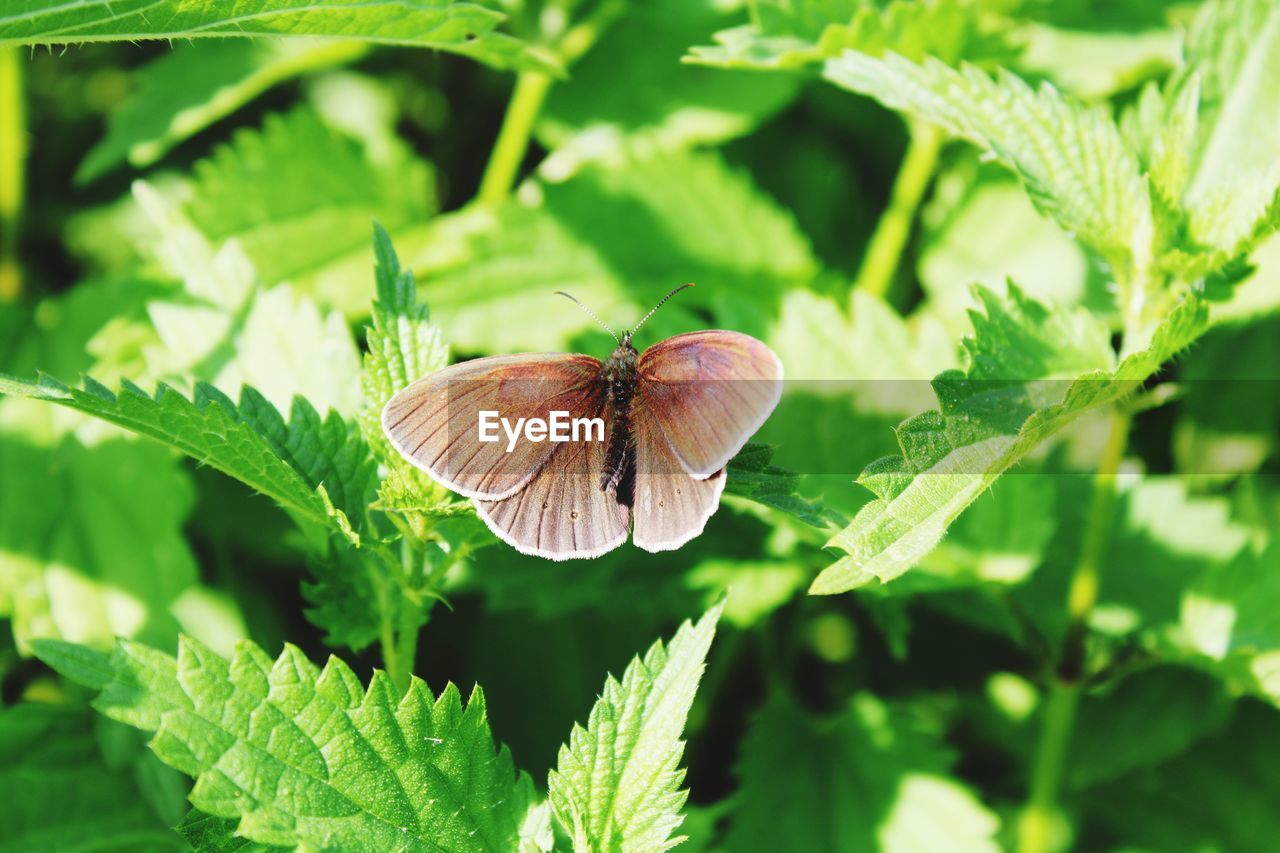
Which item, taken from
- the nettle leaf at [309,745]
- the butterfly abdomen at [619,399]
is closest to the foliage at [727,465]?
the nettle leaf at [309,745]

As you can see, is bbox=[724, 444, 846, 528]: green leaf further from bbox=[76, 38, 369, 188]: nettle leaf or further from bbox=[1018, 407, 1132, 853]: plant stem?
bbox=[76, 38, 369, 188]: nettle leaf

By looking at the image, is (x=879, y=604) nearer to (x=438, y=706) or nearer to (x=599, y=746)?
(x=599, y=746)

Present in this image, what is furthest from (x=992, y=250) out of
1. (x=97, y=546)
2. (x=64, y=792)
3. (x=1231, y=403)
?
(x=64, y=792)

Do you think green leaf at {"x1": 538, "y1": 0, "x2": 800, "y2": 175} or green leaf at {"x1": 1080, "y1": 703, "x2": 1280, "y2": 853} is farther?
green leaf at {"x1": 538, "y1": 0, "x2": 800, "y2": 175}

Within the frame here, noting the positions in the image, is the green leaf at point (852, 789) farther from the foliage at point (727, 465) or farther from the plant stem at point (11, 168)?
the plant stem at point (11, 168)

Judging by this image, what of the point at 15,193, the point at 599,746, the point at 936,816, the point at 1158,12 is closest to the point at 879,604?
the point at 936,816

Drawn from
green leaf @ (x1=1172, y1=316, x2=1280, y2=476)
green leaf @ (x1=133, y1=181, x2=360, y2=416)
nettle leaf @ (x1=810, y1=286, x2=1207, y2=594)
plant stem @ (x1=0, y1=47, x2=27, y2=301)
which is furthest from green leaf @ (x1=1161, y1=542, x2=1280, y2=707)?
plant stem @ (x1=0, y1=47, x2=27, y2=301)

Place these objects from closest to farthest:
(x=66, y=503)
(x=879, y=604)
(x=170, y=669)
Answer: (x=170, y=669)
(x=879, y=604)
(x=66, y=503)
